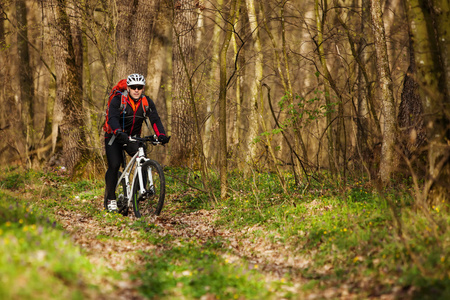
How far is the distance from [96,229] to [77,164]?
21.4ft

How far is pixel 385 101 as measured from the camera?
25.6 ft

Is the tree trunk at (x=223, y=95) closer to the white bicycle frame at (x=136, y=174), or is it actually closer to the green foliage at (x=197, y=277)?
the white bicycle frame at (x=136, y=174)

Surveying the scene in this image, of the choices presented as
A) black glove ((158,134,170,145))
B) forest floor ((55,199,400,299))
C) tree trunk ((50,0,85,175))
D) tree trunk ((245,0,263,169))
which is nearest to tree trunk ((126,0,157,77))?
tree trunk ((50,0,85,175))

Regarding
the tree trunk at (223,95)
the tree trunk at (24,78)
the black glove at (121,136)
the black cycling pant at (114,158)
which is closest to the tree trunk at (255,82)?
the tree trunk at (223,95)

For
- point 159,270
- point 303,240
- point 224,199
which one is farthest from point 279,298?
point 224,199

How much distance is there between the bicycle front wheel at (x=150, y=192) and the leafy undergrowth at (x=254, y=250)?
0.83 ft

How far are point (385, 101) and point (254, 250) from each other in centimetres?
376

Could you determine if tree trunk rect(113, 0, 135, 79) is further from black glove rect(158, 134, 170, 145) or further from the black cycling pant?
black glove rect(158, 134, 170, 145)

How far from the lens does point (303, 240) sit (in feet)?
19.5

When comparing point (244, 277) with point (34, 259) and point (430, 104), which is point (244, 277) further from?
point (430, 104)

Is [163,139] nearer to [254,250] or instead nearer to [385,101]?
[254,250]

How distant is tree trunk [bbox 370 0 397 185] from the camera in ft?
25.1

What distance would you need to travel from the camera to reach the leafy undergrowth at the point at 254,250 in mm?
3977

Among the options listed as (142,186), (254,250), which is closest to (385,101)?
(254,250)
